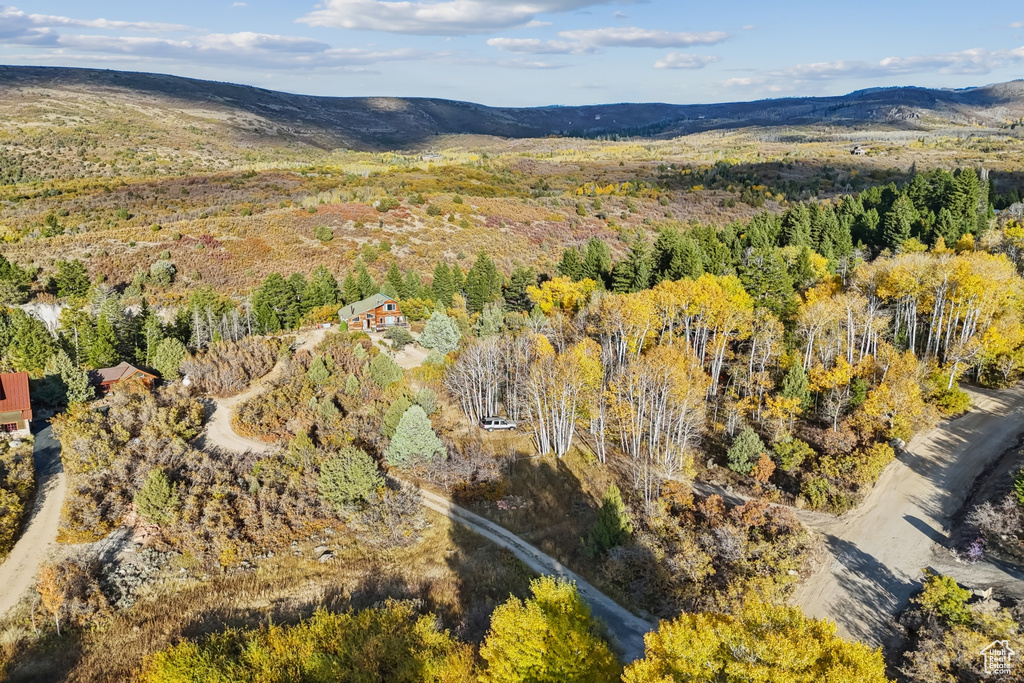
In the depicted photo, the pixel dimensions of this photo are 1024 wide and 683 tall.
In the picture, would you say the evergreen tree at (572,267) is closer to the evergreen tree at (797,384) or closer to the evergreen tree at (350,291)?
the evergreen tree at (350,291)

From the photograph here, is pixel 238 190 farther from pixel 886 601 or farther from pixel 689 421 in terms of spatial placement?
pixel 886 601

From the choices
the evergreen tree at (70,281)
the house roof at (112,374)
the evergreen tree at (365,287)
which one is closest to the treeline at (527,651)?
the house roof at (112,374)

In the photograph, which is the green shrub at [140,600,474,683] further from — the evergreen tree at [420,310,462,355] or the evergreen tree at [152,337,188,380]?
the evergreen tree at [152,337,188,380]

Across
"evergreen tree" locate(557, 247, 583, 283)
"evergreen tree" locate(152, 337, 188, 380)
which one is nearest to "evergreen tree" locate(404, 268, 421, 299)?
"evergreen tree" locate(557, 247, 583, 283)

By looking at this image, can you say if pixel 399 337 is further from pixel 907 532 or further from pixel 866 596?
pixel 907 532

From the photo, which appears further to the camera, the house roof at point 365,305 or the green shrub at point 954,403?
the house roof at point 365,305

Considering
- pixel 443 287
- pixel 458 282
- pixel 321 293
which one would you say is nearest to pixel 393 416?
pixel 443 287
